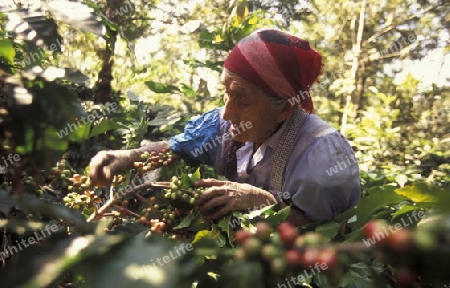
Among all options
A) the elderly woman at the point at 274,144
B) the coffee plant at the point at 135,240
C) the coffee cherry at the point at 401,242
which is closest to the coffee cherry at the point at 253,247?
the coffee plant at the point at 135,240

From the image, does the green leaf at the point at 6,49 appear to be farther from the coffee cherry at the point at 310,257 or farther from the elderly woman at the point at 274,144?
the coffee cherry at the point at 310,257

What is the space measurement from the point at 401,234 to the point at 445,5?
8.98 metres

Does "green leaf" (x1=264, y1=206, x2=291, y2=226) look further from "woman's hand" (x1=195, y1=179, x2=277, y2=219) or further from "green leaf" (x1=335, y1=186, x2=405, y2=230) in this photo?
"green leaf" (x1=335, y1=186, x2=405, y2=230)

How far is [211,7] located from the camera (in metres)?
5.93

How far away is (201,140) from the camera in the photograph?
2102 mm

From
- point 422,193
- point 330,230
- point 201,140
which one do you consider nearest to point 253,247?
point 422,193

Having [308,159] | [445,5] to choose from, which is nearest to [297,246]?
[308,159]

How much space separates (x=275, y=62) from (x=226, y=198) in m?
0.76

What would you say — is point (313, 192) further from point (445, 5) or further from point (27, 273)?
point (445, 5)

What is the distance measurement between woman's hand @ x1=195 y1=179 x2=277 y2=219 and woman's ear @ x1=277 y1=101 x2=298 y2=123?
54 cm

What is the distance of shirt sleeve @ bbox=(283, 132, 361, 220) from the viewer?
60.9 inches

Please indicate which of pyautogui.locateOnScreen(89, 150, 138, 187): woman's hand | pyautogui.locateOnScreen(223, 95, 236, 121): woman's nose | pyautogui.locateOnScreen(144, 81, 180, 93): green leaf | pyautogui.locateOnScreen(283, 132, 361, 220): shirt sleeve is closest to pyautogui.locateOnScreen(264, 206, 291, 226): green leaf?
pyautogui.locateOnScreen(283, 132, 361, 220): shirt sleeve

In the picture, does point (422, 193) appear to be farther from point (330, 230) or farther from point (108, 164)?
point (108, 164)

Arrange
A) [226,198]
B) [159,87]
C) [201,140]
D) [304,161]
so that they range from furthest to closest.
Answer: [159,87]
[201,140]
[304,161]
[226,198]
